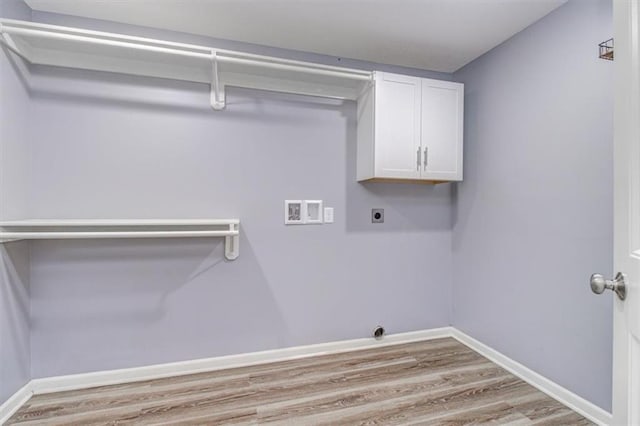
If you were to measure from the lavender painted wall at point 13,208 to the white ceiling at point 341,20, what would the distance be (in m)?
0.46

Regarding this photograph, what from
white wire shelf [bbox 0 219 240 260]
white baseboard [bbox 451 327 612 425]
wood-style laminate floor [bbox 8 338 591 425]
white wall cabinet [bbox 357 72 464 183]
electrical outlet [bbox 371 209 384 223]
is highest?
white wall cabinet [bbox 357 72 464 183]

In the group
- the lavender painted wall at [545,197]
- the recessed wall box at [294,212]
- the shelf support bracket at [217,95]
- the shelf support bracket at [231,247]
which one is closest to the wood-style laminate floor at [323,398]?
the lavender painted wall at [545,197]

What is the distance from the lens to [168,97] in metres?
2.04

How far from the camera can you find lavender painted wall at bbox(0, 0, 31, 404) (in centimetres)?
163

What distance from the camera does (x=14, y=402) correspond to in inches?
66.8

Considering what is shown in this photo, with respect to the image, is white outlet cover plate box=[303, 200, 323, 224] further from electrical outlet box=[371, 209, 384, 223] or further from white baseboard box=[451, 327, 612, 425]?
white baseboard box=[451, 327, 612, 425]

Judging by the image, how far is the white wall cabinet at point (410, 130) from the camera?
7.11 ft

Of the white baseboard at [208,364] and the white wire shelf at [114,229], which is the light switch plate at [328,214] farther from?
the white baseboard at [208,364]

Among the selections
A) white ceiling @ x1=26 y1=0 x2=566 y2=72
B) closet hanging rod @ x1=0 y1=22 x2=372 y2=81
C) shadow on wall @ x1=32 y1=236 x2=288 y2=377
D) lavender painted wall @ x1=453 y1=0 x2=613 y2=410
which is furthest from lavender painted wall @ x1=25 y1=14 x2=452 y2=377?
lavender painted wall @ x1=453 y1=0 x2=613 y2=410

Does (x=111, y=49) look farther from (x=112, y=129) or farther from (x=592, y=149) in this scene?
(x=592, y=149)

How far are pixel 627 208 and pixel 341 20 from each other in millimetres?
1783

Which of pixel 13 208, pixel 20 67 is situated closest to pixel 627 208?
pixel 13 208

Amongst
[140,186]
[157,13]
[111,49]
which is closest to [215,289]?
[140,186]

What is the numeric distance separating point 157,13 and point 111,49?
0.35 meters
